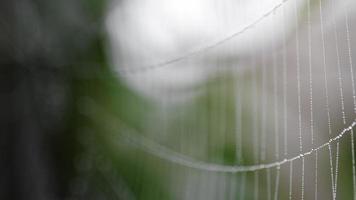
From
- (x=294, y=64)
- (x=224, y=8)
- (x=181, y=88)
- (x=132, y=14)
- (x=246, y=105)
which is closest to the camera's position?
(x=294, y=64)

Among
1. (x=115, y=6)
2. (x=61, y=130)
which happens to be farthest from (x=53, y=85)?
(x=115, y=6)

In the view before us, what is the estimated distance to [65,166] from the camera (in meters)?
2.10

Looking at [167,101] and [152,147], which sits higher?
[167,101]

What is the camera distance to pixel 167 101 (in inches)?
74.5

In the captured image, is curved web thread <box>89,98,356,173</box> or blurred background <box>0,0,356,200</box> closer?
blurred background <box>0,0,356,200</box>

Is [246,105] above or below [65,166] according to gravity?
above

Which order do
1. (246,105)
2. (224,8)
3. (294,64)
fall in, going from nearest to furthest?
(294,64), (224,8), (246,105)

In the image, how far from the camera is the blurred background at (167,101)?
4.17 feet

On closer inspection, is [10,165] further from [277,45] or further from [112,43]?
[277,45]

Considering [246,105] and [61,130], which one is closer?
[246,105]

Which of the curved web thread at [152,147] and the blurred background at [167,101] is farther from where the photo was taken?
the curved web thread at [152,147]

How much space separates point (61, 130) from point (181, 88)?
57 centimetres

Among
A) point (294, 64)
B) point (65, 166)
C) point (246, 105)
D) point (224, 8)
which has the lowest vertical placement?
point (65, 166)

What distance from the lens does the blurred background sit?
1271mm
